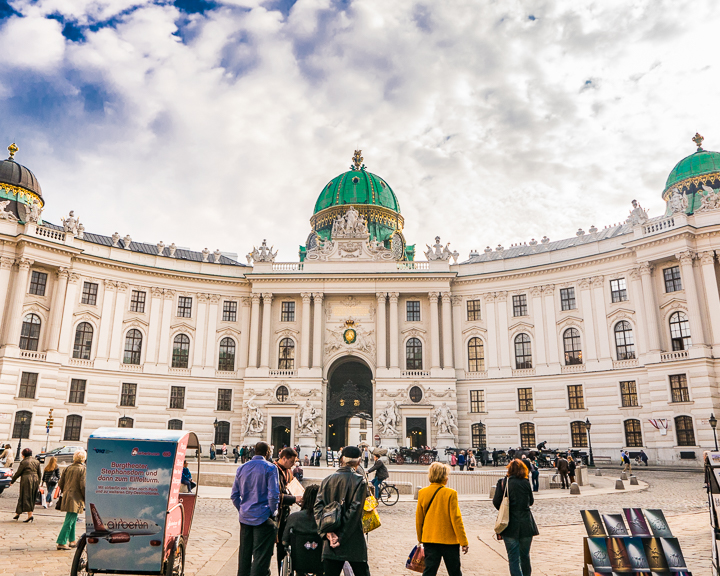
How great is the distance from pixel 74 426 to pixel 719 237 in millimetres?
49331

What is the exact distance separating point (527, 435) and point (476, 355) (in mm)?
7862

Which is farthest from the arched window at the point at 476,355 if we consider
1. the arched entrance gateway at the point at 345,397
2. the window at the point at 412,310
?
the arched entrance gateway at the point at 345,397

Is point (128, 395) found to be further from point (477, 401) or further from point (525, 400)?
point (525, 400)

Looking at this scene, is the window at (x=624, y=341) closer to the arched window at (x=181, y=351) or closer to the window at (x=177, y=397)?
the arched window at (x=181, y=351)

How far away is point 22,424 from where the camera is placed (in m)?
39.7

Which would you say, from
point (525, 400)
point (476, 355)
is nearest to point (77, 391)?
point (476, 355)

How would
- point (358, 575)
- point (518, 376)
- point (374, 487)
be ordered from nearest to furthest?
point (358, 575)
point (374, 487)
point (518, 376)

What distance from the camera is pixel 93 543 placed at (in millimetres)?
7789

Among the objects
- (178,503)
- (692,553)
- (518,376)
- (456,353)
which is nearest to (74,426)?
(456,353)

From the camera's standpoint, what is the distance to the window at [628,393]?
41844mm

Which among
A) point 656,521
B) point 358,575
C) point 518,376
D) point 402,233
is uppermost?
point 402,233

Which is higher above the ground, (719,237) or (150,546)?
(719,237)

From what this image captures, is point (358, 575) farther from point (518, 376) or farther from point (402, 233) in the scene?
point (402, 233)

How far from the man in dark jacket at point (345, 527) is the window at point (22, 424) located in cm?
4017
